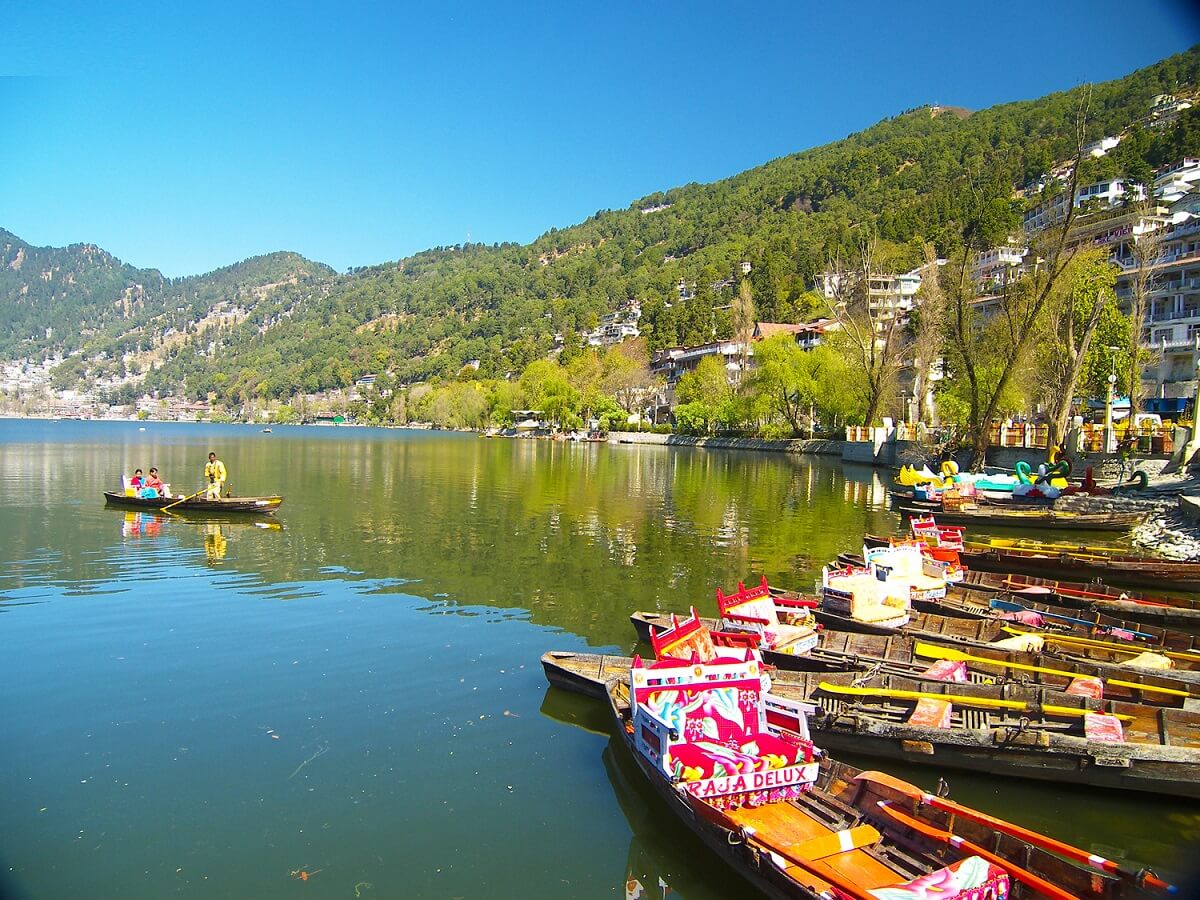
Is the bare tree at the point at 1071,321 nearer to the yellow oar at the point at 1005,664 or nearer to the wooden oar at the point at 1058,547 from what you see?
the wooden oar at the point at 1058,547

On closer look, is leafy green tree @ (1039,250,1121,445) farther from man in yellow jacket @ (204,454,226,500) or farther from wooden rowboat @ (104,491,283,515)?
man in yellow jacket @ (204,454,226,500)

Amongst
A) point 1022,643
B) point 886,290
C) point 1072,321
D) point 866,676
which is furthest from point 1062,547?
point 886,290

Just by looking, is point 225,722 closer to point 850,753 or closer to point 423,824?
point 423,824

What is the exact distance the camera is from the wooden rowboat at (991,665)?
1224cm

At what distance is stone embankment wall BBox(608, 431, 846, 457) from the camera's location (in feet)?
278

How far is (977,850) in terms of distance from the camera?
779cm

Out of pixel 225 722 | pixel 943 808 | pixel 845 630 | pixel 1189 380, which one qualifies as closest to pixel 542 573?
pixel 845 630

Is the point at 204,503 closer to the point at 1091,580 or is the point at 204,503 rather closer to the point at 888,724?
the point at 888,724

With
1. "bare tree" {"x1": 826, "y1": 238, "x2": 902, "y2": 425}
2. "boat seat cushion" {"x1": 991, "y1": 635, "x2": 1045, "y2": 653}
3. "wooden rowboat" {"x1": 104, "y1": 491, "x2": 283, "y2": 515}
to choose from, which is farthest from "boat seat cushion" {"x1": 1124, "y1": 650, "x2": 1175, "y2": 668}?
"bare tree" {"x1": 826, "y1": 238, "x2": 902, "y2": 425}

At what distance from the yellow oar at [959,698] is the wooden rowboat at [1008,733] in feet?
0.05

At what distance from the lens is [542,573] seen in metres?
24.8

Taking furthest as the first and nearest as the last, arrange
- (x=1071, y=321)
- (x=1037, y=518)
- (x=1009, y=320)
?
1. (x=1009, y=320)
2. (x=1071, y=321)
3. (x=1037, y=518)

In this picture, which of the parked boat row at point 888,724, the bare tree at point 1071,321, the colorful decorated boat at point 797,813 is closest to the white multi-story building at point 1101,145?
the bare tree at point 1071,321

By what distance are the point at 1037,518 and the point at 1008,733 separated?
26.9 meters
